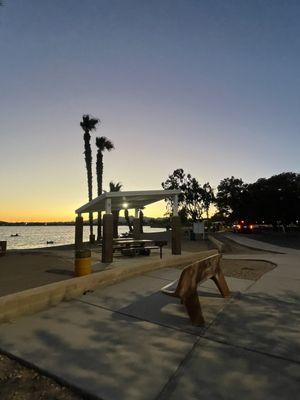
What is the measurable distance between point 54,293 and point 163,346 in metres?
2.72

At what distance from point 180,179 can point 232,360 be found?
64.7 m

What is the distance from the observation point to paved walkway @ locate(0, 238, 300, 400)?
3770 millimetres

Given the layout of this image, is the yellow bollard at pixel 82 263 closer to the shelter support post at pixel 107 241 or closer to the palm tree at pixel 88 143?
the shelter support post at pixel 107 241

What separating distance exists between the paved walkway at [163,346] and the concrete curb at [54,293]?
21 cm

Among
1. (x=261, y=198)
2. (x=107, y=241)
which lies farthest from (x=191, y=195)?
(x=107, y=241)

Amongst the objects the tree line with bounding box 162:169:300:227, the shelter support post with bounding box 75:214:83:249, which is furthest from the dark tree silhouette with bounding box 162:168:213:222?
the shelter support post with bounding box 75:214:83:249

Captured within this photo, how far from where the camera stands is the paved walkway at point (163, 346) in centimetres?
377

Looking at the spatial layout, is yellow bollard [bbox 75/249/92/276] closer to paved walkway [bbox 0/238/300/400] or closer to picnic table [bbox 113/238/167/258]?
paved walkway [bbox 0/238/300/400]

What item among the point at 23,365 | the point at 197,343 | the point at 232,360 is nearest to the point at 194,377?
the point at 232,360

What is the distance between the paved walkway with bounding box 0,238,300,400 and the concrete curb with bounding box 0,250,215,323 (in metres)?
0.21

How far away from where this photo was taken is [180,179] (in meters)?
68.7

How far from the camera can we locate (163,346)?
4801 millimetres

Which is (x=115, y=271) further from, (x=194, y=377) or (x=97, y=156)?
(x=97, y=156)

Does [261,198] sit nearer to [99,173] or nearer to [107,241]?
[99,173]
